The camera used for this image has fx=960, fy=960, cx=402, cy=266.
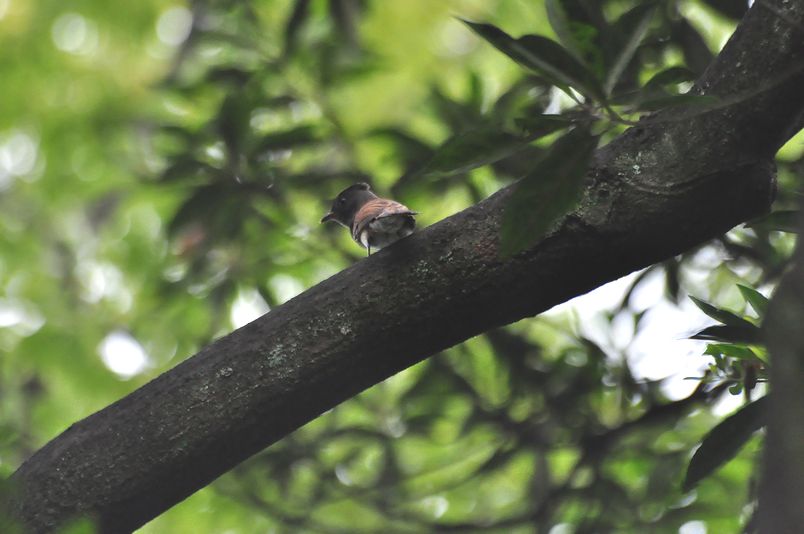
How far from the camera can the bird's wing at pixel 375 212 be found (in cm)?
219

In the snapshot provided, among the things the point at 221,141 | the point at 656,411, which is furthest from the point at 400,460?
the point at 221,141

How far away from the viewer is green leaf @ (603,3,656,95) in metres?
1.80

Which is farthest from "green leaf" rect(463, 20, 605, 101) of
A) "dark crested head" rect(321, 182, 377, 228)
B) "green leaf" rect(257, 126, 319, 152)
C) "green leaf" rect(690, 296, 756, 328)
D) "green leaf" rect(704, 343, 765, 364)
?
"green leaf" rect(257, 126, 319, 152)

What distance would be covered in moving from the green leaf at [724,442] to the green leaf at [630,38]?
784mm

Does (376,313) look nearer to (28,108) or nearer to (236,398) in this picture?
(236,398)

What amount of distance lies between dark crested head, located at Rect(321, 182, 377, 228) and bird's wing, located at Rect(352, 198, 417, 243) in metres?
0.33

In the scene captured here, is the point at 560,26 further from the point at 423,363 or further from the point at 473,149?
the point at 423,363

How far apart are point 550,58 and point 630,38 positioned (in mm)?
233

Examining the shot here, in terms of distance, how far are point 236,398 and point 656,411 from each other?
160cm

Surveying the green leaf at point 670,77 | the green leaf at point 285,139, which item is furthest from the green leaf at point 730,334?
the green leaf at point 285,139

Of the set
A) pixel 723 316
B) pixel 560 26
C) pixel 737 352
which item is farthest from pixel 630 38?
pixel 737 352

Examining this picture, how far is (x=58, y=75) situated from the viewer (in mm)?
6027

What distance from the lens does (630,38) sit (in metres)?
1.86

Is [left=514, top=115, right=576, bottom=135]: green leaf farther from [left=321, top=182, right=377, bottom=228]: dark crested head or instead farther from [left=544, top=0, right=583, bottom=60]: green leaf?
[left=321, top=182, right=377, bottom=228]: dark crested head
